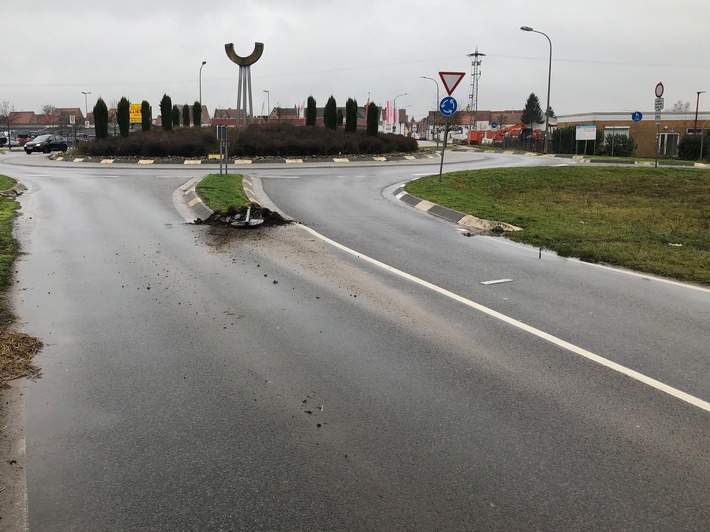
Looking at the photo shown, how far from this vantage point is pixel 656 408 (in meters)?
4.71

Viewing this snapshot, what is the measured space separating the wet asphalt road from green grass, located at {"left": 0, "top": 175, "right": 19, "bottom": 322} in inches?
9.0

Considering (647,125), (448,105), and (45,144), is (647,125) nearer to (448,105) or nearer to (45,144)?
(448,105)

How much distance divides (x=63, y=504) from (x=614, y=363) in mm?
4397

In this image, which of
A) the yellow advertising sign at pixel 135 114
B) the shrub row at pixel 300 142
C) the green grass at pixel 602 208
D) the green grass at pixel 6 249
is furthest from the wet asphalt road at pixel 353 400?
the yellow advertising sign at pixel 135 114

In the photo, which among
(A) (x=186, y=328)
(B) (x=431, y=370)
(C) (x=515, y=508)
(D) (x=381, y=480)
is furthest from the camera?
(A) (x=186, y=328)

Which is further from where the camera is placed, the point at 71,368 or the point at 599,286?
the point at 599,286

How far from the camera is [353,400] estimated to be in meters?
4.84

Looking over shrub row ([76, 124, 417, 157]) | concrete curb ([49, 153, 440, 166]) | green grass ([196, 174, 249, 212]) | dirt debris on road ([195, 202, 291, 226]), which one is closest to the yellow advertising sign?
shrub row ([76, 124, 417, 157])

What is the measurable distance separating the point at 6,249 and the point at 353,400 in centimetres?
812

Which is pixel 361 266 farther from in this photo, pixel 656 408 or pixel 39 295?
pixel 656 408

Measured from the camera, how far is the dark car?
5006cm

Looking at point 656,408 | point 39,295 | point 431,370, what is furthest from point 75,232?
point 656,408

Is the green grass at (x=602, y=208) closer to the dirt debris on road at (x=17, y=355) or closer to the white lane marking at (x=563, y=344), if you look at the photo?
the white lane marking at (x=563, y=344)

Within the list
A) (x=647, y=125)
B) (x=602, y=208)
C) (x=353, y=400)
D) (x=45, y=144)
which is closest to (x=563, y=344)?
(x=353, y=400)
